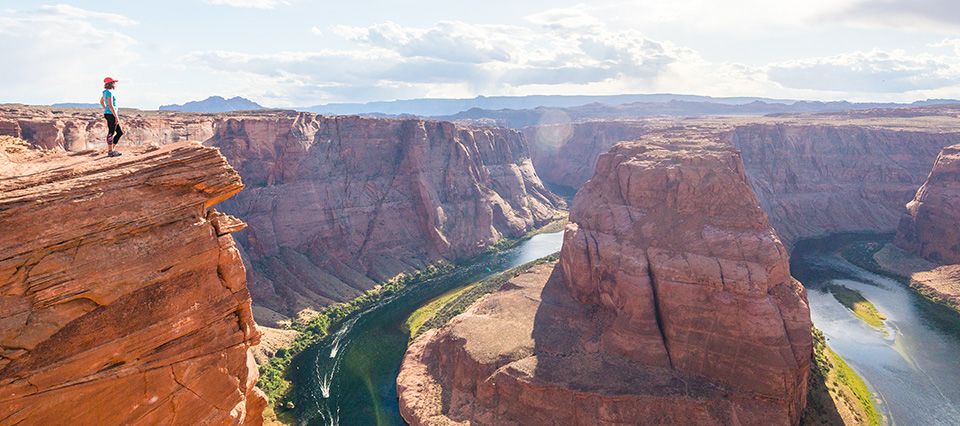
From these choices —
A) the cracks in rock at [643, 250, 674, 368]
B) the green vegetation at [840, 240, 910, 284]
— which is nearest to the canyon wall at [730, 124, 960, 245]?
the green vegetation at [840, 240, 910, 284]

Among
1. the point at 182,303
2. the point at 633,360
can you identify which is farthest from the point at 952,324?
the point at 182,303

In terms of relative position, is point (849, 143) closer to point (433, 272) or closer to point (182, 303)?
point (433, 272)

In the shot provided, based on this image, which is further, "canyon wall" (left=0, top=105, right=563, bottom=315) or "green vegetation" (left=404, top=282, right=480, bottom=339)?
"canyon wall" (left=0, top=105, right=563, bottom=315)

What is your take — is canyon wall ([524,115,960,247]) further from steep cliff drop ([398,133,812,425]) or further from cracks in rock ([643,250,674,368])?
cracks in rock ([643,250,674,368])

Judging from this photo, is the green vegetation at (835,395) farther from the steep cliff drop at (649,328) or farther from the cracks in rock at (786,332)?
the cracks in rock at (786,332)

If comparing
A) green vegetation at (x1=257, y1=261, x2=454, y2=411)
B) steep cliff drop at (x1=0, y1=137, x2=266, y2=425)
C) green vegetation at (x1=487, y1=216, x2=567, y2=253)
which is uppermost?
steep cliff drop at (x1=0, y1=137, x2=266, y2=425)

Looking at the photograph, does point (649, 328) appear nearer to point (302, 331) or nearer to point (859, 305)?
point (302, 331)

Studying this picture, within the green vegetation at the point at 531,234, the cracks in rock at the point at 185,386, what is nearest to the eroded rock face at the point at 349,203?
the green vegetation at the point at 531,234
